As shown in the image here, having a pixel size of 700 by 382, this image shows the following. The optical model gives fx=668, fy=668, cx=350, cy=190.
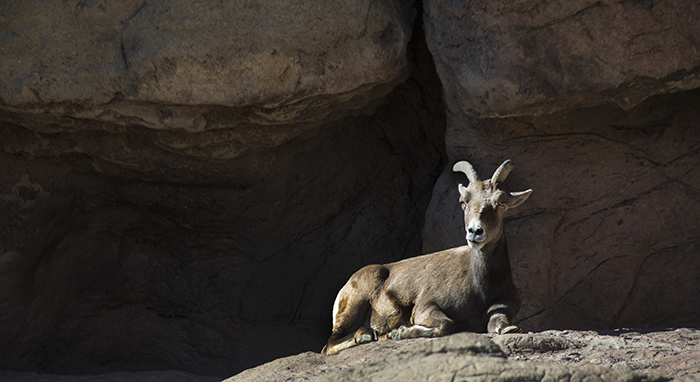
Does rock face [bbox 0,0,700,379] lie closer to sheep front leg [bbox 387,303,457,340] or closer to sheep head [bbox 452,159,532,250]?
sheep head [bbox 452,159,532,250]

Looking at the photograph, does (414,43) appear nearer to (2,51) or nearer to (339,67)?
(339,67)

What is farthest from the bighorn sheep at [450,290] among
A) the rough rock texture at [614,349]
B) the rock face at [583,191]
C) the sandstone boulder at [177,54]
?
the sandstone boulder at [177,54]

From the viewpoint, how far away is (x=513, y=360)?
2.90m

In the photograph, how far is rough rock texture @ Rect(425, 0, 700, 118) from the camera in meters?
4.69

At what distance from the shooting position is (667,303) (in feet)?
17.9

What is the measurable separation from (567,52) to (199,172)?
3457 mm

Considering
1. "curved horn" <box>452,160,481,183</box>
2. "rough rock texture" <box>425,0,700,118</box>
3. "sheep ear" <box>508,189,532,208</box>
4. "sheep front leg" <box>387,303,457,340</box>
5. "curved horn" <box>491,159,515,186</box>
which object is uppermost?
"rough rock texture" <box>425,0,700,118</box>

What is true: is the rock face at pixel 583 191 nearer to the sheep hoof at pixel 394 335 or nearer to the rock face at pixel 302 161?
the rock face at pixel 302 161

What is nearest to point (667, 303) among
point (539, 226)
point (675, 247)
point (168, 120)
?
point (675, 247)

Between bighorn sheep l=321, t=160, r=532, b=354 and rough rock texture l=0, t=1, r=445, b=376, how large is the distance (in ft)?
5.11

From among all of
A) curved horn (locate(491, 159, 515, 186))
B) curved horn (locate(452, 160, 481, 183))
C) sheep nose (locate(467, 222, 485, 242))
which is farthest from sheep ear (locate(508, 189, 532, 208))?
sheep nose (locate(467, 222, 485, 242))

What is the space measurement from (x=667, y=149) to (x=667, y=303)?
1260 millimetres

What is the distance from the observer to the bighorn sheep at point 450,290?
424 cm

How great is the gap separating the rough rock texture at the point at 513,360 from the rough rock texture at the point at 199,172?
→ 2.30 meters
